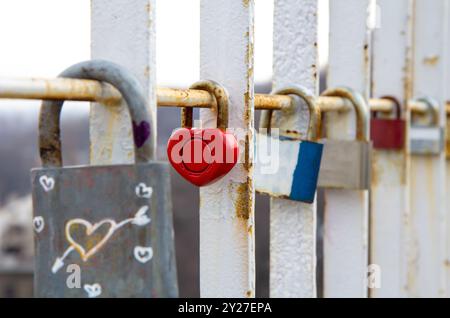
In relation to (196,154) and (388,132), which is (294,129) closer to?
(196,154)

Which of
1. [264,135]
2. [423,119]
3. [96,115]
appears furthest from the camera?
[423,119]

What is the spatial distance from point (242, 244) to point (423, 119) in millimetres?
1118

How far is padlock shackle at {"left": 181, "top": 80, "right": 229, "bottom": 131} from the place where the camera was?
1109 millimetres

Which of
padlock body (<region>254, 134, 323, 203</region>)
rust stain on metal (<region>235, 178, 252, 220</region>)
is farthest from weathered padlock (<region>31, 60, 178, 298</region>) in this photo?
padlock body (<region>254, 134, 323, 203</region>)

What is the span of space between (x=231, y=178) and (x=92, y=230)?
0.39 metres

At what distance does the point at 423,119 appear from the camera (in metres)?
2.13

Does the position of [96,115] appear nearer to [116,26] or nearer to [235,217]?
[116,26]

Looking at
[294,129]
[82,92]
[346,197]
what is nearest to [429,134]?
[346,197]

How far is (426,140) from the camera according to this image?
6.95 feet

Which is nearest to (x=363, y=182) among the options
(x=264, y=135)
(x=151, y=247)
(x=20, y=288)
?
(x=264, y=135)

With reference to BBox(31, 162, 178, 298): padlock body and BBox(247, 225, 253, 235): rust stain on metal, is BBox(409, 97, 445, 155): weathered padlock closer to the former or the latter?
BBox(247, 225, 253, 235): rust stain on metal

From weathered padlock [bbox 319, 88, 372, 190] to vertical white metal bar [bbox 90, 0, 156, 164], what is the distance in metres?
0.71

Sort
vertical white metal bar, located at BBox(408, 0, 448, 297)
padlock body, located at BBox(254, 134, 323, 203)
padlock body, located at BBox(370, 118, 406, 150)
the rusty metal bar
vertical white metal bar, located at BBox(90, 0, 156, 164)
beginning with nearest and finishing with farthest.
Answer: the rusty metal bar
vertical white metal bar, located at BBox(90, 0, 156, 164)
padlock body, located at BBox(254, 134, 323, 203)
padlock body, located at BBox(370, 118, 406, 150)
vertical white metal bar, located at BBox(408, 0, 448, 297)
